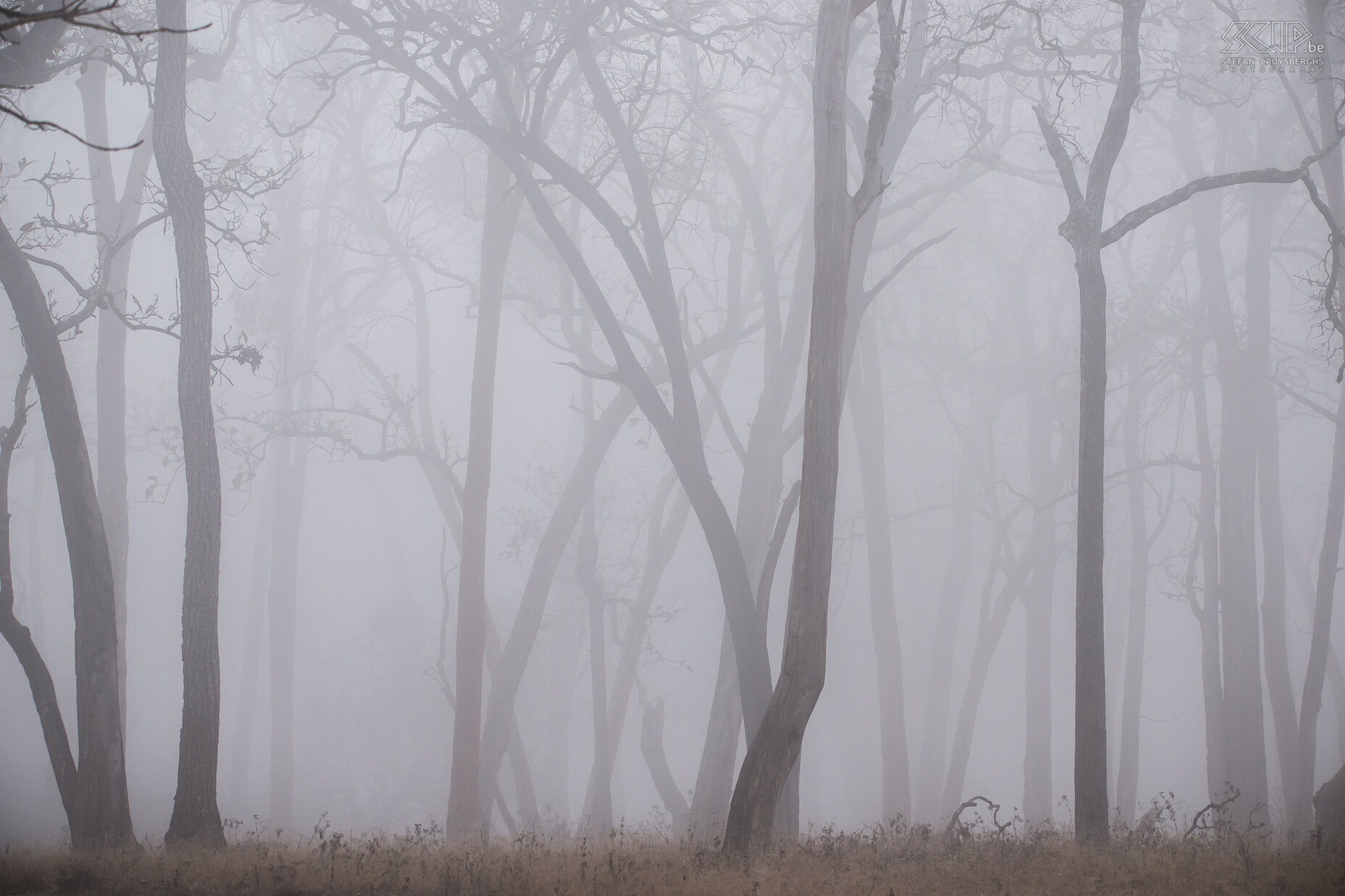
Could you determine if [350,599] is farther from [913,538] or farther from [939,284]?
[939,284]

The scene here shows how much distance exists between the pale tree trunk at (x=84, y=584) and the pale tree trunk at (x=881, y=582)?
10098mm

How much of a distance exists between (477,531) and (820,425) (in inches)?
260

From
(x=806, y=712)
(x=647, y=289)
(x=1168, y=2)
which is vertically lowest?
(x=806, y=712)

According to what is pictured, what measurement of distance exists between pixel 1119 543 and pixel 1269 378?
1103 cm

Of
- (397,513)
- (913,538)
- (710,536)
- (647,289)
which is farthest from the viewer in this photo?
(397,513)

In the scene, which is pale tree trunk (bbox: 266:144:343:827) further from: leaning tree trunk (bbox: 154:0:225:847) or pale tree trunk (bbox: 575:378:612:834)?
leaning tree trunk (bbox: 154:0:225:847)

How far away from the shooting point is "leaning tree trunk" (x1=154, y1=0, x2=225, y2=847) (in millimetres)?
7746

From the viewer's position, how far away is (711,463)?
32094 millimetres

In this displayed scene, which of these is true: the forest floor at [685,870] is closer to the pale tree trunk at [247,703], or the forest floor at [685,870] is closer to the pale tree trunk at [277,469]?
the pale tree trunk at [277,469]

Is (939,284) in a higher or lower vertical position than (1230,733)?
higher

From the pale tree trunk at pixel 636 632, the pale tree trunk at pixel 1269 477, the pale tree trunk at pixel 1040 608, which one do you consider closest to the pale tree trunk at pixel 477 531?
the pale tree trunk at pixel 636 632

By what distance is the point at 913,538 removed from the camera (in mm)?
29797

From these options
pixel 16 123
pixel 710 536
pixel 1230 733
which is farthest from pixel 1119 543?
pixel 16 123

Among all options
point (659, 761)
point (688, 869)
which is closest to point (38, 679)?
point (688, 869)
